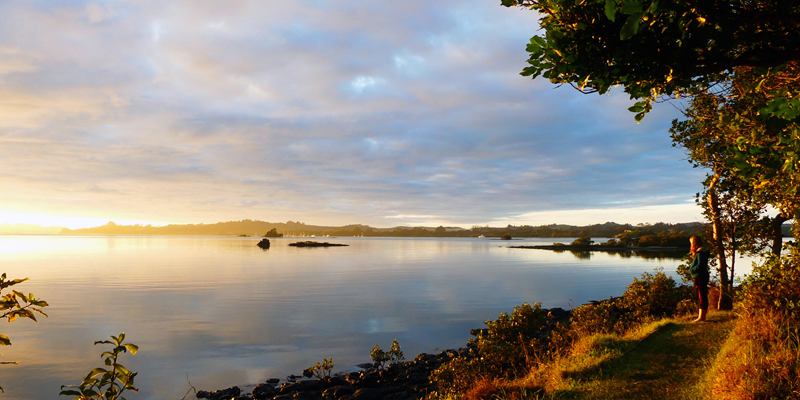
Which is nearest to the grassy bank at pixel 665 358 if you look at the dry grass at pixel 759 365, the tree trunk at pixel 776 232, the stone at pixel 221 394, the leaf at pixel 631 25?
the dry grass at pixel 759 365

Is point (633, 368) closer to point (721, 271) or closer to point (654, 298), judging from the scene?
point (721, 271)

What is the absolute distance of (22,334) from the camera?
2680 cm

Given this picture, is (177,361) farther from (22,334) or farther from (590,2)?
(590,2)

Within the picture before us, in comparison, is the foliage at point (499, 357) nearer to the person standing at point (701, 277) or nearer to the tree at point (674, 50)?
the person standing at point (701, 277)

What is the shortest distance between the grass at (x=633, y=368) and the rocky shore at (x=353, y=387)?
426 centimetres

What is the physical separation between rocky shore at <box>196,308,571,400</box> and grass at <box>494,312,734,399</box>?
14.0ft

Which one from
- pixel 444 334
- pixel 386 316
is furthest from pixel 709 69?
pixel 386 316

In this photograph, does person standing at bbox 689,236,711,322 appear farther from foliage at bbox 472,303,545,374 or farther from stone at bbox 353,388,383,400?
stone at bbox 353,388,383,400

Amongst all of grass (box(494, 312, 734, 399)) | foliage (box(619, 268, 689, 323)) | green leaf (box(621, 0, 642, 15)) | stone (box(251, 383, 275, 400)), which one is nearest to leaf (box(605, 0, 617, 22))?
green leaf (box(621, 0, 642, 15))

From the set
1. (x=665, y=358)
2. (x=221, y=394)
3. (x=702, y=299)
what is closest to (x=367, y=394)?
(x=221, y=394)

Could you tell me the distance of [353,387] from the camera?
15.4m

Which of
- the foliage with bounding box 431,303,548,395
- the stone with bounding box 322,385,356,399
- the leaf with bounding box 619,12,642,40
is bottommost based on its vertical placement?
the stone with bounding box 322,385,356,399

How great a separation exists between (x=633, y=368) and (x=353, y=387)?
32.2ft

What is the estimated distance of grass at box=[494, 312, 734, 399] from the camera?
28.2 feet
